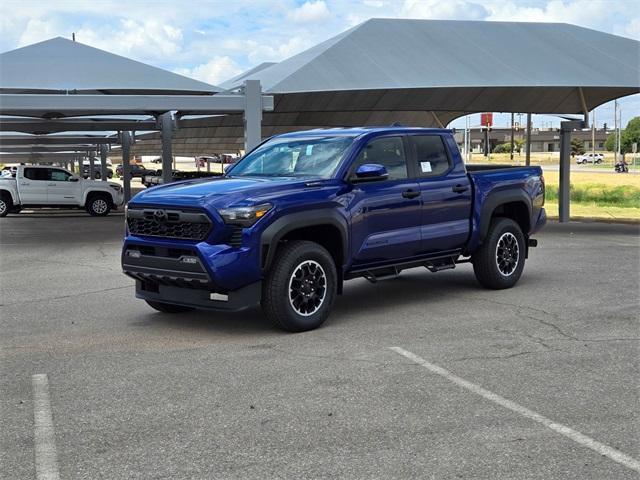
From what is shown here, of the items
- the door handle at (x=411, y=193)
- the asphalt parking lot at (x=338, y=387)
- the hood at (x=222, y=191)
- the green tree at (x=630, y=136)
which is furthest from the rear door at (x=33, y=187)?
the green tree at (x=630, y=136)

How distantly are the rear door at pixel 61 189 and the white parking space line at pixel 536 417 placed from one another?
23.2 metres

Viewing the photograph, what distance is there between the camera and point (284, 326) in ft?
24.3

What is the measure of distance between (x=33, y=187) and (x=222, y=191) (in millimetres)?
22113

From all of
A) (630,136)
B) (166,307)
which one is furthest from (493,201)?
(630,136)

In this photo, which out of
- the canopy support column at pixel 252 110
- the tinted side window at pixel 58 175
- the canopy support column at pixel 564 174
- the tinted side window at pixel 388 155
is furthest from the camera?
the tinted side window at pixel 58 175

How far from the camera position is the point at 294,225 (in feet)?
24.3

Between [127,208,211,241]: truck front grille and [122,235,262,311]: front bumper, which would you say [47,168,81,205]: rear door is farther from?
[122,235,262,311]: front bumper

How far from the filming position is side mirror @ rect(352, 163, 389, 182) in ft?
25.9

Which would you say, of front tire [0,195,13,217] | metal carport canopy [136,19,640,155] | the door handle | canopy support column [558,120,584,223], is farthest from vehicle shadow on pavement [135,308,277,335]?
front tire [0,195,13,217]

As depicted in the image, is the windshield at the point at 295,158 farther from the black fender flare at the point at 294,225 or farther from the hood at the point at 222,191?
the black fender flare at the point at 294,225

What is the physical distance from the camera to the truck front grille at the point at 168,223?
722cm

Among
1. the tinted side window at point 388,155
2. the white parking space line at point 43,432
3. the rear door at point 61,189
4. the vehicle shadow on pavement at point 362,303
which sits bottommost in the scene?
the vehicle shadow on pavement at point 362,303

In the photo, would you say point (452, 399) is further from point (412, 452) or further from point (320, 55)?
point (320, 55)

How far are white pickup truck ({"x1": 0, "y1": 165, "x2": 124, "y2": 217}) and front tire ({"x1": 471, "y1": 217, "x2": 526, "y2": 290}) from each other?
20529 mm
